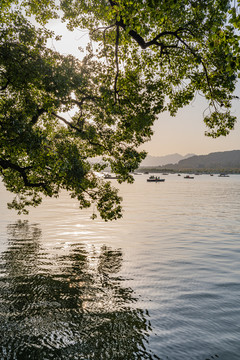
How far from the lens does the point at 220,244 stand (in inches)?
915

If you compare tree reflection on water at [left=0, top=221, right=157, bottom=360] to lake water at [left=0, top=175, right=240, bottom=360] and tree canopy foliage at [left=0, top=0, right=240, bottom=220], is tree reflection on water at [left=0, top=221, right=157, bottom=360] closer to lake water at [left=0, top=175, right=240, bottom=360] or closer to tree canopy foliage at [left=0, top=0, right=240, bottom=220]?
lake water at [left=0, top=175, right=240, bottom=360]

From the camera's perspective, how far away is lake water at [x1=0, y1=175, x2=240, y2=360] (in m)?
8.00

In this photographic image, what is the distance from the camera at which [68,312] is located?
32.9 feet

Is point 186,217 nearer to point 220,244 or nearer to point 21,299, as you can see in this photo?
point 220,244

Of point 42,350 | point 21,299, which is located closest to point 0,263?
point 21,299

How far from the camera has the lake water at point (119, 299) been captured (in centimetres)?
800

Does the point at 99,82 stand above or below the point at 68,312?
above

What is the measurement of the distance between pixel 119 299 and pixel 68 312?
236 centimetres

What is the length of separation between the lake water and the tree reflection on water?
0.10 feet

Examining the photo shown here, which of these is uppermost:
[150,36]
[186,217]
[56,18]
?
[56,18]

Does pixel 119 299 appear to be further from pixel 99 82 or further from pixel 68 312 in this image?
pixel 99 82

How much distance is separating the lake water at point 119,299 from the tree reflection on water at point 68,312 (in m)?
0.03

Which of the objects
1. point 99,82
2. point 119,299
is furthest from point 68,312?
point 99,82

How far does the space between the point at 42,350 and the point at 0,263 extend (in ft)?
33.4
